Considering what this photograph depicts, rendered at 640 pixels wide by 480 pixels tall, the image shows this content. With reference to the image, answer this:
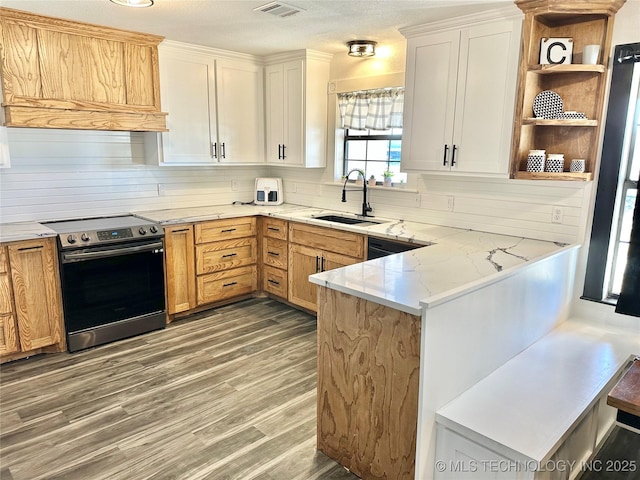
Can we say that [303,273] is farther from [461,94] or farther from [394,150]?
[461,94]

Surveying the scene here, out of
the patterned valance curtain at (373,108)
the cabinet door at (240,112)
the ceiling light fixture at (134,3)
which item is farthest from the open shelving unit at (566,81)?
the cabinet door at (240,112)

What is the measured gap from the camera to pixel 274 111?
452cm

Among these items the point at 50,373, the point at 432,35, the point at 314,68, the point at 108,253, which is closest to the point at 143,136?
the point at 108,253

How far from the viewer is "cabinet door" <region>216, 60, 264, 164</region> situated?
14.0 feet

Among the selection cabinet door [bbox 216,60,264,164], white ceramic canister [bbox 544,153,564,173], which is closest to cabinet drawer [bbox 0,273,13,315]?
cabinet door [bbox 216,60,264,164]

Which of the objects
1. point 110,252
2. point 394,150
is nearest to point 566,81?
point 394,150

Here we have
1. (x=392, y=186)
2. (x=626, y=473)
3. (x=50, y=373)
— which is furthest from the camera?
(x=392, y=186)

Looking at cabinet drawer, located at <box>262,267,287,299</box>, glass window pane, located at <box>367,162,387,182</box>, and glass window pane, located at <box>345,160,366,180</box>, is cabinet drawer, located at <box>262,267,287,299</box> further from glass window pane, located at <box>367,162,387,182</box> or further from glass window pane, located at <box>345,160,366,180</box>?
glass window pane, located at <box>367,162,387,182</box>

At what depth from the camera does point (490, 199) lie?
130 inches

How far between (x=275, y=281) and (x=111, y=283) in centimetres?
148

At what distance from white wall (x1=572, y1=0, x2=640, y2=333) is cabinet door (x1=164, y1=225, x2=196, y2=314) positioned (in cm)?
297

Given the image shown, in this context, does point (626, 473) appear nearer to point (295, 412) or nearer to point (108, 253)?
point (295, 412)

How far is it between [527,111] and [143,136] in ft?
10.3

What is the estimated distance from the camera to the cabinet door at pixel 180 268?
3793 mm
